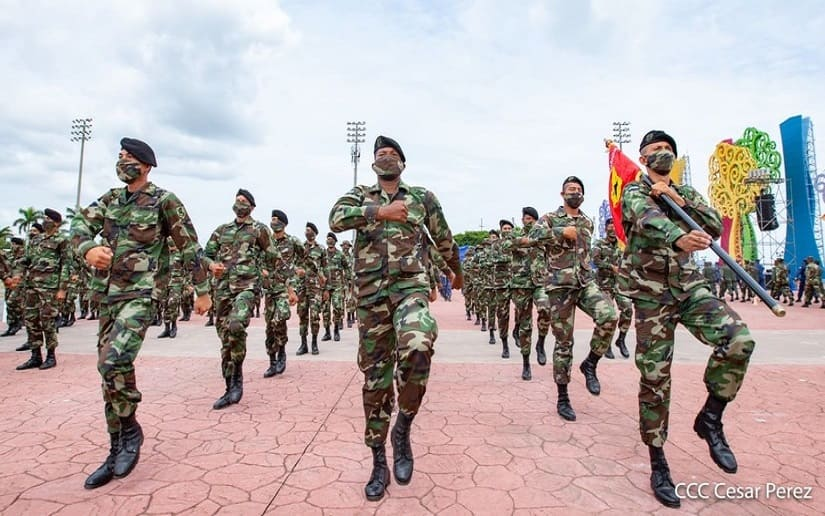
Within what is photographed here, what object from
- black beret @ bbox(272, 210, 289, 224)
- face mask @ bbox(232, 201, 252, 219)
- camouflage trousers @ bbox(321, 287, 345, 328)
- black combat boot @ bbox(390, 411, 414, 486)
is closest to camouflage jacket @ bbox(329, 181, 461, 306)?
black combat boot @ bbox(390, 411, 414, 486)

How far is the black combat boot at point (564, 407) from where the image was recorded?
4.31m

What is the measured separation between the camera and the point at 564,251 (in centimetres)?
501

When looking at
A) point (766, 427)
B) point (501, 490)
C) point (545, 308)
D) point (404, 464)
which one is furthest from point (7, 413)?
point (766, 427)

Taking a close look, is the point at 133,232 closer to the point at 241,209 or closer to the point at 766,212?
the point at 241,209

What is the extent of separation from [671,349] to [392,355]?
1814 millimetres

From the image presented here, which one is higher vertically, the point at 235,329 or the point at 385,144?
the point at 385,144

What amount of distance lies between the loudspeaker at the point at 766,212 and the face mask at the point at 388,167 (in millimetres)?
38041

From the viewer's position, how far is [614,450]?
3.56 metres

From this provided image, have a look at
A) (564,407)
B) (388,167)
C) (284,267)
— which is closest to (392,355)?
(388,167)

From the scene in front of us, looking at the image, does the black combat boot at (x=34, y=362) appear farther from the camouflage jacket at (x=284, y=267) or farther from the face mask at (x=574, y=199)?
the face mask at (x=574, y=199)

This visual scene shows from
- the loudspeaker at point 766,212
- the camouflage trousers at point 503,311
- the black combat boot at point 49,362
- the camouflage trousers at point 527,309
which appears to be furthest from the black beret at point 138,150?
the loudspeaker at point 766,212

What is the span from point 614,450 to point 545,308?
2.80m

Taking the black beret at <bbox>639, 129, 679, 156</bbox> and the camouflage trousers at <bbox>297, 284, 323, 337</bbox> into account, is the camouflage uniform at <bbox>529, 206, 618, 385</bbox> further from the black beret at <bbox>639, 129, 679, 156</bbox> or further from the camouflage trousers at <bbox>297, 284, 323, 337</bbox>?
the camouflage trousers at <bbox>297, 284, 323, 337</bbox>

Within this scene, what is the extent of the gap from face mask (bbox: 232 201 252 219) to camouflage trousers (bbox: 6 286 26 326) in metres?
6.71
